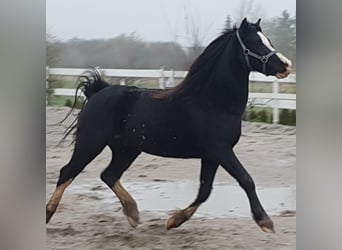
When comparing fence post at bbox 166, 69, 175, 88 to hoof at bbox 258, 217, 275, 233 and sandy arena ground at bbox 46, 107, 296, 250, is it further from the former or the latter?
hoof at bbox 258, 217, 275, 233

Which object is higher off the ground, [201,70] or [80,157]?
[201,70]

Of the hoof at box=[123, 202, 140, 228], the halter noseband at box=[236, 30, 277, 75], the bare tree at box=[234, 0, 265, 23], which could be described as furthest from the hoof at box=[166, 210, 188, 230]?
the bare tree at box=[234, 0, 265, 23]

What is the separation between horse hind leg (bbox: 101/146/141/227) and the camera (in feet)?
6.44

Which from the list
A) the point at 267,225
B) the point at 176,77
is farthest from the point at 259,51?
the point at 267,225

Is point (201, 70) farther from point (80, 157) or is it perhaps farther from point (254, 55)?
point (80, 157)

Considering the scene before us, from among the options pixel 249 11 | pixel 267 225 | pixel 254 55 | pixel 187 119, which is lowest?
pixel 267 225

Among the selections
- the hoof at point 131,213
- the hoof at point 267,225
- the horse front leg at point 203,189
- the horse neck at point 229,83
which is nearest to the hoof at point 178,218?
the horse front leg at point 203,189

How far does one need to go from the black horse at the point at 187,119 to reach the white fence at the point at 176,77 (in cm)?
2

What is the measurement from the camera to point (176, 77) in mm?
1956

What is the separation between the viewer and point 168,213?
1.96m

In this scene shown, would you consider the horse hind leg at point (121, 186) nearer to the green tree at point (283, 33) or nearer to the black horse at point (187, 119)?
the black horse at point (187, 119)

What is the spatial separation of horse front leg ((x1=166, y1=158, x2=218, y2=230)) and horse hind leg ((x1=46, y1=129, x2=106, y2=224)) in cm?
35

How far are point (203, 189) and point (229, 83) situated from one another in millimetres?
374
